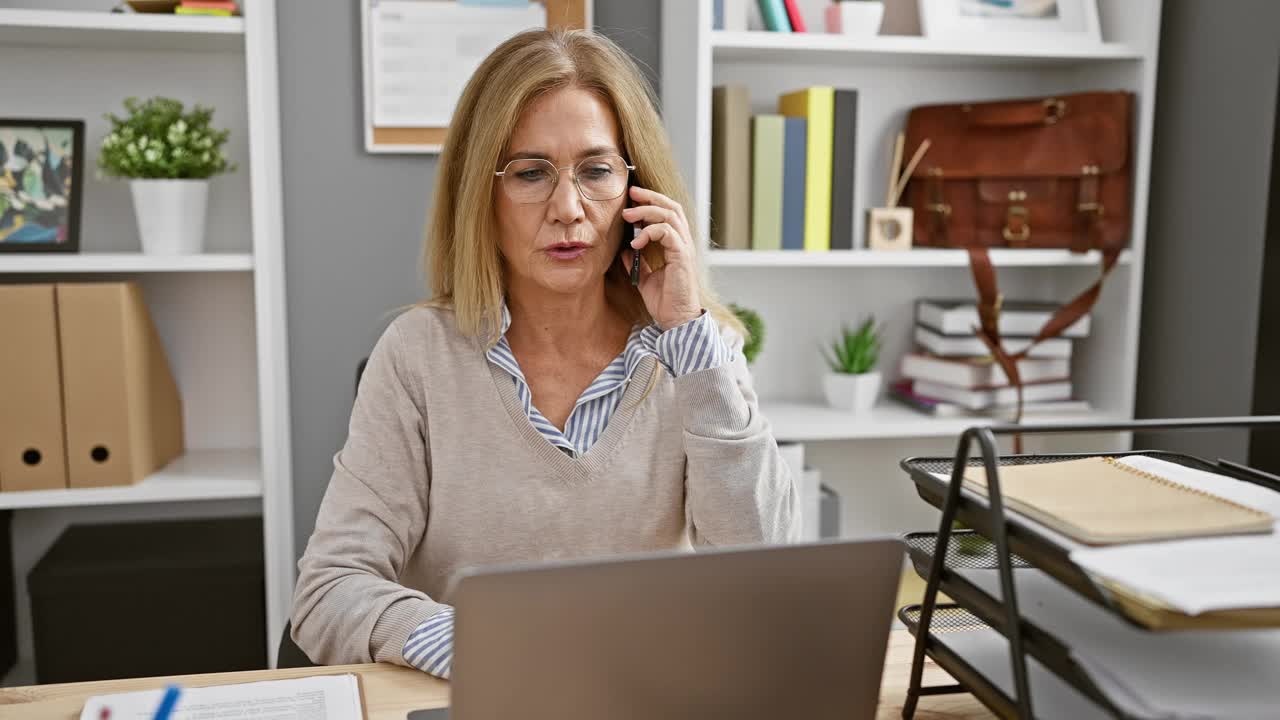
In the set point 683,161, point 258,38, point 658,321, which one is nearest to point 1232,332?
point 683,161

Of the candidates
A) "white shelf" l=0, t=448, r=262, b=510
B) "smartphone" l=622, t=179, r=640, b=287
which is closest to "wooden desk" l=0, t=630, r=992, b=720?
"smartphone" l=622, t=179, r=640, b=287

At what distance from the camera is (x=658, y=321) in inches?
56.2

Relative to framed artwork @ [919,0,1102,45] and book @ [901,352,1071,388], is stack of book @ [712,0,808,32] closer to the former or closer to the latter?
framed artwork @ [919,0,1102,45]

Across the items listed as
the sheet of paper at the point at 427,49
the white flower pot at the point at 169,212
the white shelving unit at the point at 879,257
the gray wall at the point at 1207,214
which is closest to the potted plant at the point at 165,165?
the white flower pot at the point at 169,212

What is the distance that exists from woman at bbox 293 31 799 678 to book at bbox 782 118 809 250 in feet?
2.64

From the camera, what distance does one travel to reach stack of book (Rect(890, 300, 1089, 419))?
2352 mm

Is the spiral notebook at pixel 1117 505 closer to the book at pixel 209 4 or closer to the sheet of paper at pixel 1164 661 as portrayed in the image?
the sheet of paper at pixel 1164 661

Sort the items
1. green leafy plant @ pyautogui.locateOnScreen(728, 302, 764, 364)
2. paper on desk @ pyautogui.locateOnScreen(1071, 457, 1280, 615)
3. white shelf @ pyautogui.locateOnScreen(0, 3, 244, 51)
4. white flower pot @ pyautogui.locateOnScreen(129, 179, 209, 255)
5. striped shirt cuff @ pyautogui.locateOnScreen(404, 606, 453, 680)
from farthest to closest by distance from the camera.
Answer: green leafy plant @ pyautogui.locateOnScreen(728, 302, 764, 364)
white flower pot @ pyautogui.locateOnScreen(129, 179, 209, 255)
white shelf @ pyautogui.locateOnScreen(0, 3, 244, 51)
striped shirt cuff @ pyautogui.locateOnScreen(404, 606, 453, 680)
paper on desk @ pyautogui.locateOnScreen(1071, 457, 1280, 615)

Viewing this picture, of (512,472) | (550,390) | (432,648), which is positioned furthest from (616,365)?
(432,648)

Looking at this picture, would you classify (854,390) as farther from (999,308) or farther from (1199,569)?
(1199,569)

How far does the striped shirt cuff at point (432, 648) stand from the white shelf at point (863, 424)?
1282 mm

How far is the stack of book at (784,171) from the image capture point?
7.25ft

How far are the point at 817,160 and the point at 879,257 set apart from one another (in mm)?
239

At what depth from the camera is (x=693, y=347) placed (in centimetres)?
136
